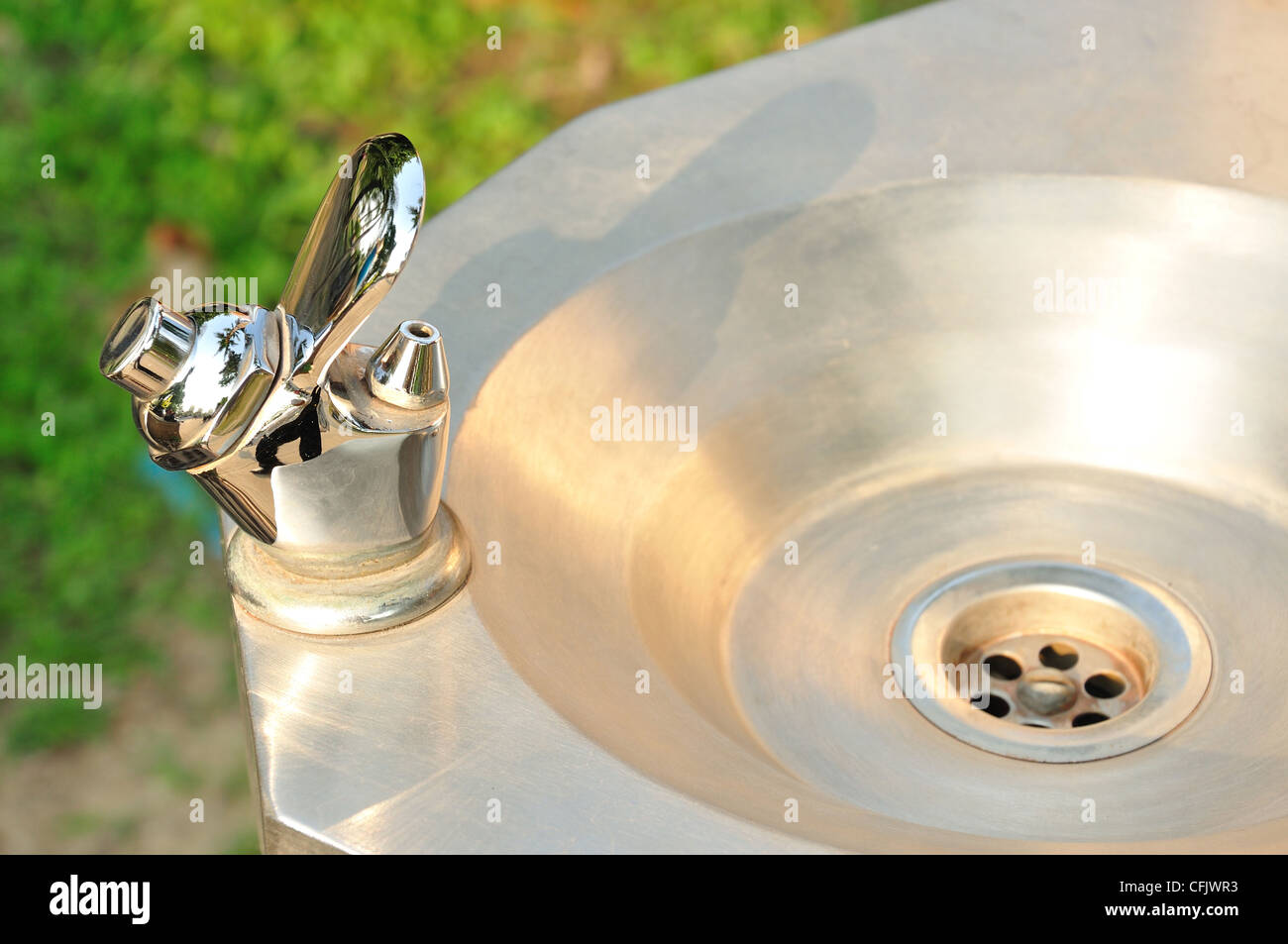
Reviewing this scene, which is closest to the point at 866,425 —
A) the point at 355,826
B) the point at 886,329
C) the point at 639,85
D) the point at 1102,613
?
the point at 886,329

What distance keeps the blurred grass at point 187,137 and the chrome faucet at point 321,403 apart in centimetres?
117

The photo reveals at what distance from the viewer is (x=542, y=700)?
77 cm

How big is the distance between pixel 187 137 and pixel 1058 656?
5.73ft

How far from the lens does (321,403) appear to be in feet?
2.47

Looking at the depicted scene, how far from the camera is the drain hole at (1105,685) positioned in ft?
3.20

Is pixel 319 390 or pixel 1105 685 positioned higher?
pixel 319 390
